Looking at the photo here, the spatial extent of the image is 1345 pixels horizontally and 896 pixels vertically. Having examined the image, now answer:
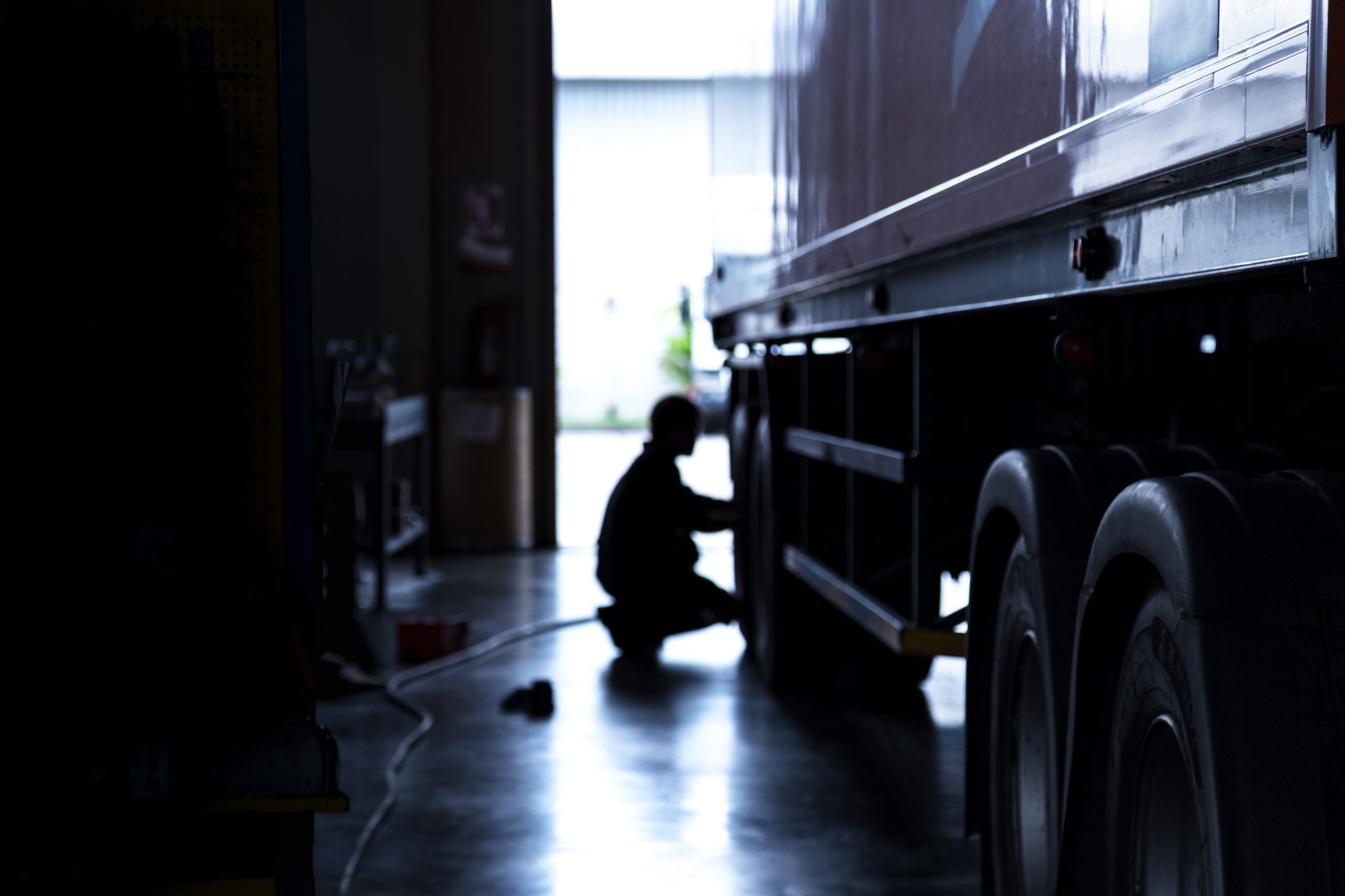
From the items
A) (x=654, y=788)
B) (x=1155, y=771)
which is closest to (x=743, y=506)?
(x=654, y=788)

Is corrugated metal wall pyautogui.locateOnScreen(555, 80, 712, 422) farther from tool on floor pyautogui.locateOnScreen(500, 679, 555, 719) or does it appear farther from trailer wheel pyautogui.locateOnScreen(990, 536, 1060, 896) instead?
trailer wheel pyautogui.locateOnScreen(990, 536, 1060, 896)

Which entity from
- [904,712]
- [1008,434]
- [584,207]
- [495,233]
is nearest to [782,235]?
[1008,434]

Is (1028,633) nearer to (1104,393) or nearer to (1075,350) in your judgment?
(1075,350)

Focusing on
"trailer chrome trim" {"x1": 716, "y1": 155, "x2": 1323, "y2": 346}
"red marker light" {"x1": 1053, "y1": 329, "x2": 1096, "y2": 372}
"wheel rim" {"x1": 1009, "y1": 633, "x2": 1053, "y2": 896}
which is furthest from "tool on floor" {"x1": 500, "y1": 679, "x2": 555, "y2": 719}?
"red marker light" {"x1": 1053, "y1": 329, "x2": 1096, "y2": 372}

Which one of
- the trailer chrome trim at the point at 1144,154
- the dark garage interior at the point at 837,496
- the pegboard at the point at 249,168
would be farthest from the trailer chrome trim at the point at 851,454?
the pegboard at the point at 249,168

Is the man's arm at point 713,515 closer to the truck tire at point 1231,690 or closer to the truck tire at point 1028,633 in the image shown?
the truck tire at point 1028,633

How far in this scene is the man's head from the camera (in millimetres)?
6566

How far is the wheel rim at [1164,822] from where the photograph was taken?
1.82 m

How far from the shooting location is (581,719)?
18.1ft

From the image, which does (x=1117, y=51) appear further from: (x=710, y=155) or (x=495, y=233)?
(x=495, y=233)

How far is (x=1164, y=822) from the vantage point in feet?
6.19

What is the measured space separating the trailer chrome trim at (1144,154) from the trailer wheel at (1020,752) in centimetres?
60

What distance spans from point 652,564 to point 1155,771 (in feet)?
15.5

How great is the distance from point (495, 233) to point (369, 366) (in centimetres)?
194
